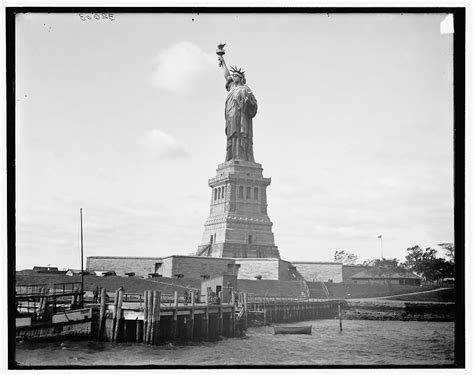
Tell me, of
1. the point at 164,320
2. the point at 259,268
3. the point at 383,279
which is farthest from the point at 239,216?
the point at 164,320

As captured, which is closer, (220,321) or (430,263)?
(430,263)

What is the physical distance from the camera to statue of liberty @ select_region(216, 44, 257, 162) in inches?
2322

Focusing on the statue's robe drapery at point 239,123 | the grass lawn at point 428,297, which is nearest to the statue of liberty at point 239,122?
the statue's robe drapery at point 239,123

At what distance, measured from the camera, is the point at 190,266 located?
52.5 metres

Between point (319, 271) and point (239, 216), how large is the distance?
961cm

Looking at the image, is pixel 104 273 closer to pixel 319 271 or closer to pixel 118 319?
pixel 319 271

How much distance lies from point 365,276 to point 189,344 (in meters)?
29.4

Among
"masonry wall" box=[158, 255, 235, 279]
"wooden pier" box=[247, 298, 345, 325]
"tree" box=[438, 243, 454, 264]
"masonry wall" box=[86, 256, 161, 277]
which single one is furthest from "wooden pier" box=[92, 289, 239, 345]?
"masonry wall" box=[86, 256, 161, 277]

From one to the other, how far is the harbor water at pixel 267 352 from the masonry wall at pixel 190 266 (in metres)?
23.2

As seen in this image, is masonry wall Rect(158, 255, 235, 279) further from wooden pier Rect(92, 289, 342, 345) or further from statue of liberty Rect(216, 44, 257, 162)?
wooden pier Rect(92, 289, 342, 345)

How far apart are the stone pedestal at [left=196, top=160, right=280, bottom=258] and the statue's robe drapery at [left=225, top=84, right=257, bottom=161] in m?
1.30

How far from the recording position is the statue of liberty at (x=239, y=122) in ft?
193

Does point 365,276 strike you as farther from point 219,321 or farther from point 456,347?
point 456,347
